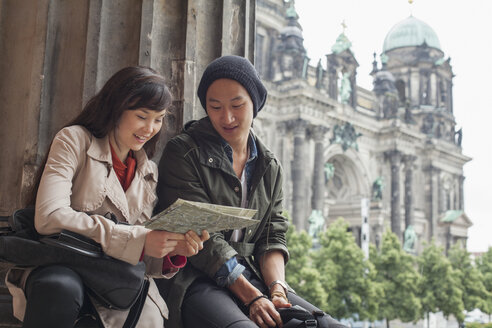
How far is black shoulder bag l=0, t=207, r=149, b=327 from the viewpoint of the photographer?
2.06m

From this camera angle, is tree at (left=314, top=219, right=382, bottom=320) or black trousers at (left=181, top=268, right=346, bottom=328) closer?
black trousers at (left=181, top=268, right=346, bottom=328)

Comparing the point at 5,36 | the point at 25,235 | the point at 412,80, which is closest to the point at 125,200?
the point at 25,235

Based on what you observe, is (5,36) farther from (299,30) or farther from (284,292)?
(299,30)

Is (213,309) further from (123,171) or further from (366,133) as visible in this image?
(366,133)

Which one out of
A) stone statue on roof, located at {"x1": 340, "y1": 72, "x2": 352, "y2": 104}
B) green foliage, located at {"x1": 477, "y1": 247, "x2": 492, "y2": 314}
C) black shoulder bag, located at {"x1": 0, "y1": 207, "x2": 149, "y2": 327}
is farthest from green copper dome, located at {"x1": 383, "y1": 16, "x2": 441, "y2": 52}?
black shoulder bag, located at {"x1": 0, "y1": 207, "x2": 149, "y2": 327}

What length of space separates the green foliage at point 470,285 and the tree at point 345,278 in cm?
752

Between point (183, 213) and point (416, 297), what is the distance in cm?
2478

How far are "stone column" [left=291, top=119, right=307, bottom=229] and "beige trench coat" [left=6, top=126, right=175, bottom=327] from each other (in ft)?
80.5

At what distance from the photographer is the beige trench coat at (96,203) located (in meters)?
2.16

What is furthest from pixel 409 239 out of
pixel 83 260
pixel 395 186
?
pixel 83 260

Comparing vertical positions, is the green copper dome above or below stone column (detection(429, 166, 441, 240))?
above

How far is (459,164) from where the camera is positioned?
135ft

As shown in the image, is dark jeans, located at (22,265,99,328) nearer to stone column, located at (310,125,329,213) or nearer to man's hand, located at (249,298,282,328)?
man's hand, located at (249,298,282,328)

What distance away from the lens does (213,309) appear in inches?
94.4
